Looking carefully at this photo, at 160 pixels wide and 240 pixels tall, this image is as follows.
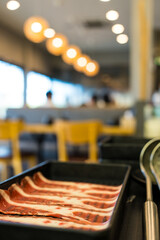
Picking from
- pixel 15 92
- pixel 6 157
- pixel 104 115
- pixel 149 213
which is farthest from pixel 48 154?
pixel 149 213

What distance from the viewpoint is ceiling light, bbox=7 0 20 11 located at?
64 cm

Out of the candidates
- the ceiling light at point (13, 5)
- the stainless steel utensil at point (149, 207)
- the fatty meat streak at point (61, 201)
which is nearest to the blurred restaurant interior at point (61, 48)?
the ceiling light at point (13, 5)

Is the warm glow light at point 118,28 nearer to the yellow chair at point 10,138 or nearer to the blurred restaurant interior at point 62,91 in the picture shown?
the blurred restaurant interior at point 62,91

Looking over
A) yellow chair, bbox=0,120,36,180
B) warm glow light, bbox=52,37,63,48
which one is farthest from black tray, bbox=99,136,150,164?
warm glow light, bbox=52,37,63,48

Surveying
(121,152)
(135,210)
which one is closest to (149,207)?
(135,210)

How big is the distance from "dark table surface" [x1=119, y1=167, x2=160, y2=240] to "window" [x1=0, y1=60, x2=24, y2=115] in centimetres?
34

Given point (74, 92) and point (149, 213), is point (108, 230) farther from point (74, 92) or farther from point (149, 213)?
point (74, 92)

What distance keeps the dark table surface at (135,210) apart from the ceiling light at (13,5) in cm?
49

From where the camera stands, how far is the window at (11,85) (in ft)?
1.91

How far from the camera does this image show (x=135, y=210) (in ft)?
1.58

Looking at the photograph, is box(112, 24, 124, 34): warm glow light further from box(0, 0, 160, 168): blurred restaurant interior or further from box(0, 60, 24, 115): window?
box(0, 60, 24, 115): window

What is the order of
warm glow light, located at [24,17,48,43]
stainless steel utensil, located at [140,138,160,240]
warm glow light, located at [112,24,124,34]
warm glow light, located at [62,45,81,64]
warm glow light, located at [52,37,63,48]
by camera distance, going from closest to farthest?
1. stainless steel utensil, located at [140,138,160,240]
2. warm glow light, located at [24,17,48,43]
3. warm glow light, located at [112,24,124,34]
4. warm glow light, located at [52,37,63,48]
5. warm glow light, located at [62,45,81,64]

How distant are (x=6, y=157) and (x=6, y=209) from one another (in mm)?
1958

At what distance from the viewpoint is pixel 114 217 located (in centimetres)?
32
